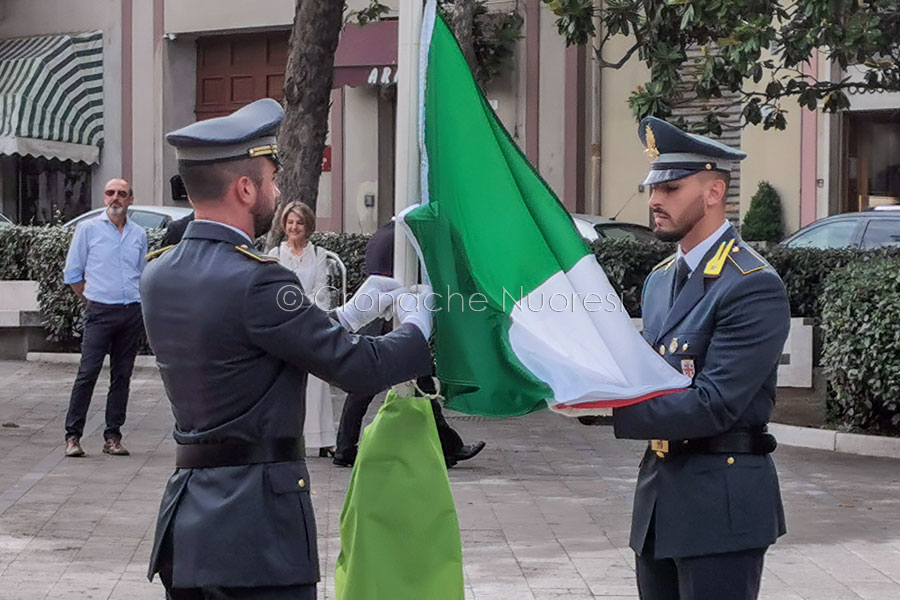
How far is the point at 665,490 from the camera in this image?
4195 mm

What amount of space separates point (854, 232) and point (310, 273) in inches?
298

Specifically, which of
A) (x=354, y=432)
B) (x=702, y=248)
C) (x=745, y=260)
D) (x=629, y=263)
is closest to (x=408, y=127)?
(x=702, y=248)

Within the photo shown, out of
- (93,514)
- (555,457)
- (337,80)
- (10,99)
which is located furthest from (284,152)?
(10,99)

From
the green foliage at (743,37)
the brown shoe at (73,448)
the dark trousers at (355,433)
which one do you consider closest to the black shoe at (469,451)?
the dark trousers at (355,433)

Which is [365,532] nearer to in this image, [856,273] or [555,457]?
[555,457]

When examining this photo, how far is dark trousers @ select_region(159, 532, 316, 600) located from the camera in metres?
3.82

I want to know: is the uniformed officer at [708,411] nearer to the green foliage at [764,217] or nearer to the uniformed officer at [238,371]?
the uniformed officer at [238,371]

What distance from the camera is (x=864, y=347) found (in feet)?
37.5

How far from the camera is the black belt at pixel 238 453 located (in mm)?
3816

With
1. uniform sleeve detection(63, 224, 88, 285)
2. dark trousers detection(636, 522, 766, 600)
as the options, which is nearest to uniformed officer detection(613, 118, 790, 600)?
dark trousers detection(636, 522, 766, 600)

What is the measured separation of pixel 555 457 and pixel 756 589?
7.41 metres

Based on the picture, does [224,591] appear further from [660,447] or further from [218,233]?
[660,447]

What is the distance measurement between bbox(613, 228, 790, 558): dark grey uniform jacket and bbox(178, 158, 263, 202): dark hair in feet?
3.87

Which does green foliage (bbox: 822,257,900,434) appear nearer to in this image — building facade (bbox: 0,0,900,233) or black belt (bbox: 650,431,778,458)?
black belt (bbox: 650,431,778,458)
